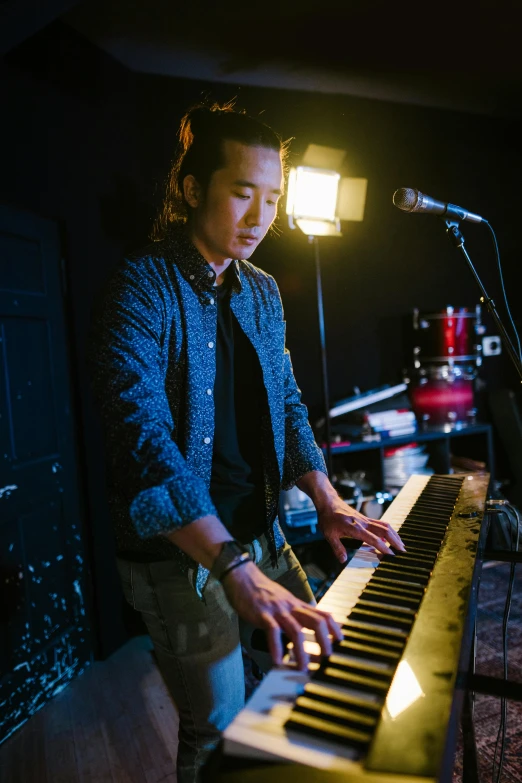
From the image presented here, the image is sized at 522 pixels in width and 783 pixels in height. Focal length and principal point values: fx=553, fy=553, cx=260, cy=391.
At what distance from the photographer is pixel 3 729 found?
8.29 ft

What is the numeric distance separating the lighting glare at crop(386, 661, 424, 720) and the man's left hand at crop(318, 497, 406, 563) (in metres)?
0.47

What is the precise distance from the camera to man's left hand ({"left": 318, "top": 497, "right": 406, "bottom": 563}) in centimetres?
130

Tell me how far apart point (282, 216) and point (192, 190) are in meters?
2.23

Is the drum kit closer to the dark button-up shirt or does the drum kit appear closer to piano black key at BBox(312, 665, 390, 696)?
the dark button-up shirt

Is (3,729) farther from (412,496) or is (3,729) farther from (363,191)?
(363,191)

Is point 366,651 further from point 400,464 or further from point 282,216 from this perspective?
point 400,464

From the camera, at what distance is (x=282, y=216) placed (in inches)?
144

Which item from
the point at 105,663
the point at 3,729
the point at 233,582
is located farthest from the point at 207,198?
the point at 105,663

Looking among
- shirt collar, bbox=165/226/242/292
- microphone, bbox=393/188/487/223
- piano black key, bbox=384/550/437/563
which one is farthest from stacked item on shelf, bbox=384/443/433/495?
shirt collar, bbox=165/226/242/292

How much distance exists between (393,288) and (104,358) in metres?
3.81

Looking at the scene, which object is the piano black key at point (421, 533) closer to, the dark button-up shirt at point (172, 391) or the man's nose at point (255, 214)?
the dark button-up shirt at point (172, 391)

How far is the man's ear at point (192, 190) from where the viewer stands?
1.52m

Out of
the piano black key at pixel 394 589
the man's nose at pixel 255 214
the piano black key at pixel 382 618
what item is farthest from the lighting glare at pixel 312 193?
the piano black key at pixel 382 618

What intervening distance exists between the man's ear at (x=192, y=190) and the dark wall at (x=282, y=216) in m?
1.54
